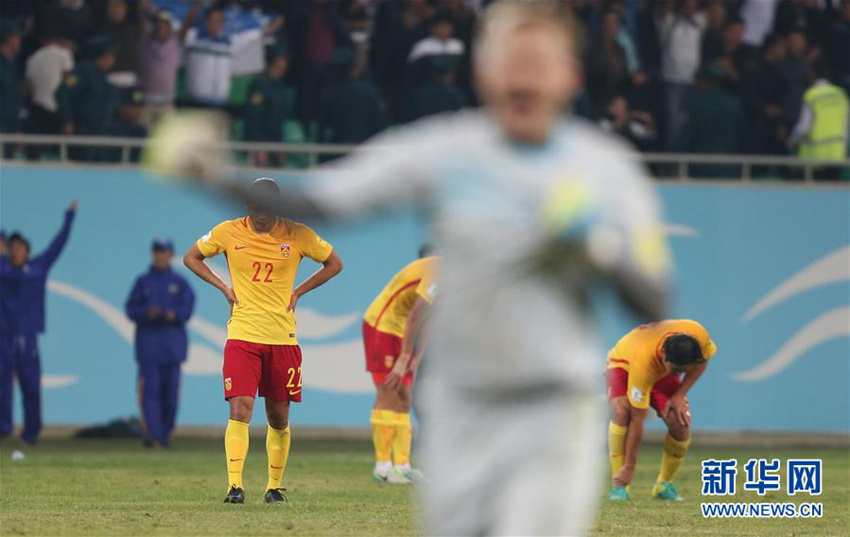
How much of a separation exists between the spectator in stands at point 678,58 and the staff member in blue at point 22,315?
8.32 meters

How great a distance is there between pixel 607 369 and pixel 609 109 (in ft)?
29.5

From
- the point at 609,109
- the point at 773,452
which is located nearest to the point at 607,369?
the point at 773,452

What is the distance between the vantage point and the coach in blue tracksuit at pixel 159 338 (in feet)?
71.7

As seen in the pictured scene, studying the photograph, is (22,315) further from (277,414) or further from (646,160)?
(277,414)

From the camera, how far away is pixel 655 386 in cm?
1498

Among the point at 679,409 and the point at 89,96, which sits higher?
the point at 89,96

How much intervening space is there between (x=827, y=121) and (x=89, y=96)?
9.99 metres

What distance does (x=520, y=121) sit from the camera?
5.07m

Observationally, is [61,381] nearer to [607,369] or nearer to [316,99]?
[316,99]

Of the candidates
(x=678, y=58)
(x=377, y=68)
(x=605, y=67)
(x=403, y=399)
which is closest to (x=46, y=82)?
(x=377, y=68)

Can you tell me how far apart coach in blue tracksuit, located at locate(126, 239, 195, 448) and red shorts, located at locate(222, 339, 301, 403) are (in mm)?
8072

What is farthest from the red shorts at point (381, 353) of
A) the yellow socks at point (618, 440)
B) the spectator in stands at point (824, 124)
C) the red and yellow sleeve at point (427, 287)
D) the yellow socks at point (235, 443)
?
the spectator in stands at point (824, 124)

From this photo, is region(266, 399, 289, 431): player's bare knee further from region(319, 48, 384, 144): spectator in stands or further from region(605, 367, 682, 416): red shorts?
region(319, 48, 384, 144): spectator in stands

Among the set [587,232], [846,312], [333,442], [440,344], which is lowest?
[333,442]
